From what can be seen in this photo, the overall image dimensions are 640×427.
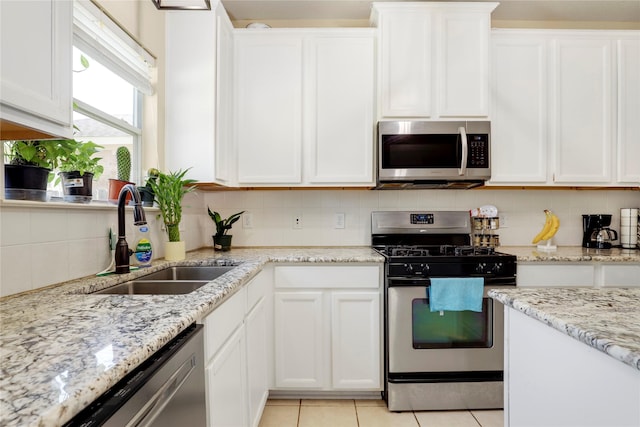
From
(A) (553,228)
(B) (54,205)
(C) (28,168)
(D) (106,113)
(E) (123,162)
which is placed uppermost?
(D) (106,113)

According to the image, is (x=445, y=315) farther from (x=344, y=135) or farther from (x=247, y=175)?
(x=247, y=175)

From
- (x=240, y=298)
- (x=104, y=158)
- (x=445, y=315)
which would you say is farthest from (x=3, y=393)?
(x=445, y=315)

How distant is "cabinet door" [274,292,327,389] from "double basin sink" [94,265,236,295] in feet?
1.58

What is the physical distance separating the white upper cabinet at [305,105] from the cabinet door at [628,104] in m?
1.72

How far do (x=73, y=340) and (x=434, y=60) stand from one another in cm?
240

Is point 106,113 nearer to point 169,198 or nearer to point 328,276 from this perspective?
point 169,198

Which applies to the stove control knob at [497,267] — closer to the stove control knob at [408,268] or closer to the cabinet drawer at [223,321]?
the stove control knob at [408,268]

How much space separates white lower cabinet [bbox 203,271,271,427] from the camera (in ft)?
3.77

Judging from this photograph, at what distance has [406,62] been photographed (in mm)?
2297

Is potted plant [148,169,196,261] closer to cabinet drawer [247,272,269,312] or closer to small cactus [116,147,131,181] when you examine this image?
small cactus [116,147,131,181]

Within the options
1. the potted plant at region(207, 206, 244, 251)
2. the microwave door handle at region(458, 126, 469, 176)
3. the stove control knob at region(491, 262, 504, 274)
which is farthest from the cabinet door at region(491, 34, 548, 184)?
the potted plant at region(207, 206, 244, 251)

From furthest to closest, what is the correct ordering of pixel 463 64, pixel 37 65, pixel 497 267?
pixel 463 64 → pixel 497 267 → pixel 37 65

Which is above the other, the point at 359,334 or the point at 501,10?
the point at 501,10

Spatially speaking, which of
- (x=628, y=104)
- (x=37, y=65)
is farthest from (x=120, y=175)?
(x=628, y=104)
